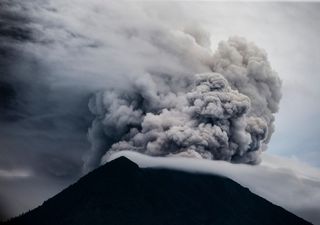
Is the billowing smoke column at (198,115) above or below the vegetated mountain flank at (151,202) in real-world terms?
above

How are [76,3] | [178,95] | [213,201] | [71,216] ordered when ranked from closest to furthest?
[76,3] → [178,95] → [71,216] → [213,201]

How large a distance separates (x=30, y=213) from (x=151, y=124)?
128 inches

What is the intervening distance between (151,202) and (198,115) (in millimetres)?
3351

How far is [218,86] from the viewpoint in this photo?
1062 centimetres

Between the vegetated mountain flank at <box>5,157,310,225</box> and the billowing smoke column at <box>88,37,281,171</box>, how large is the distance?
981mm

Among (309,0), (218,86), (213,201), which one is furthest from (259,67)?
(213,201)

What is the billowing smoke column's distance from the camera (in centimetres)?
1033

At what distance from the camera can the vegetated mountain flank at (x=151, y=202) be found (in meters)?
11.2

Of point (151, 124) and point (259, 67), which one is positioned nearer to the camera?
point (259, 67)

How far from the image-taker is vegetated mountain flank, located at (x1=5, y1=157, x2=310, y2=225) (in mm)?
11203

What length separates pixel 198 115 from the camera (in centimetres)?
1120

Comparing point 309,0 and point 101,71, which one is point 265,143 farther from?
point 101,71

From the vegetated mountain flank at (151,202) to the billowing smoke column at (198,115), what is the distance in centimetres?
98

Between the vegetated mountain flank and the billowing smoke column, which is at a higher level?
the billowing smoke column
